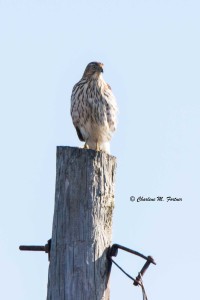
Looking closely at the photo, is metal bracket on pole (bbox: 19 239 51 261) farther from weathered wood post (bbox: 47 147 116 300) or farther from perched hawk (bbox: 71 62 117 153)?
perched hawk (bbox: 71 62 117 153)

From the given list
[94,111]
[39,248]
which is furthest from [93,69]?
[39,248]

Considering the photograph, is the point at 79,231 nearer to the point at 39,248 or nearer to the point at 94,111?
the point at 39,248

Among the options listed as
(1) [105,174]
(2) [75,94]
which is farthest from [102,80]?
(1) [105,174]

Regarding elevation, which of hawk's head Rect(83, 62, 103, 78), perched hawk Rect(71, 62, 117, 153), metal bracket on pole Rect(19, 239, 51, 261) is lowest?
metal bracket on pole Rect(19, 239, 51, 261)

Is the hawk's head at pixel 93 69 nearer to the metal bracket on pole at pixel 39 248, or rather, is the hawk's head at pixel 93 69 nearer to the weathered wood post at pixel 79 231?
the metal bracket on pole at pixel 39 248

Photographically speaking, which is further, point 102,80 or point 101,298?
point 102,80

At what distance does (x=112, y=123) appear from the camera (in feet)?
28.5

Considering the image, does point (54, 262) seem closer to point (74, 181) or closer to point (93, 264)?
point (93, 264)

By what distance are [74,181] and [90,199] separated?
155 millimetres

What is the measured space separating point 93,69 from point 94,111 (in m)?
0.90

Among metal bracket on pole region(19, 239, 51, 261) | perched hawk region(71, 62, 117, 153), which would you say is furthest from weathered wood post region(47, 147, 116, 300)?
perched hawk region(71, 62, 117, 153)

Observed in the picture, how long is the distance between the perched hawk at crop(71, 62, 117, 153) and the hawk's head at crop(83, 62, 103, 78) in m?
0.05

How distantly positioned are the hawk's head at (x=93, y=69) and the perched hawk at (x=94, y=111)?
0.05 meters

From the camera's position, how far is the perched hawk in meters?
8.56
